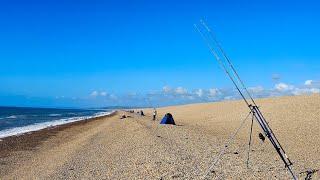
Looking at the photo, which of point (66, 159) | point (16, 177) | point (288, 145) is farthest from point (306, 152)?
point (16, 177)

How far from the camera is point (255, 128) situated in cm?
3797

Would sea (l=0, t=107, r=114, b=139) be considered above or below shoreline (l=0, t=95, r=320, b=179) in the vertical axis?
above

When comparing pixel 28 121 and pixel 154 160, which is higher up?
pixel 28 121

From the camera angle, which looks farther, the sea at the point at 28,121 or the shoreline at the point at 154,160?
the sea at the point at 28,121

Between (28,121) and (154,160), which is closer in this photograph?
(154,160)

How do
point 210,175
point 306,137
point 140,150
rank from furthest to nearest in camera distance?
point 306,137 → point 140,150 → point 210,175

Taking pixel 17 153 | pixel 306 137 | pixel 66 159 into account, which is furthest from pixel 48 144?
pixel 306 137

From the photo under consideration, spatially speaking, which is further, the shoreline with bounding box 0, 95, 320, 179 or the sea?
the sea

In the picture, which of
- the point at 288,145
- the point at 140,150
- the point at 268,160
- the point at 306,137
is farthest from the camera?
the point at 306,137

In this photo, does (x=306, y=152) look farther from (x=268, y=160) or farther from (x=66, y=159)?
(x=66, y=159)

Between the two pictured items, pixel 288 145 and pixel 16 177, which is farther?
pixel 288 145

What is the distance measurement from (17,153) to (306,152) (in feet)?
56.5

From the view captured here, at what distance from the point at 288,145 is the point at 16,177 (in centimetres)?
1586

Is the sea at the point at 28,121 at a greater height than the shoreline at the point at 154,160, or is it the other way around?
the sea at the point at 28,121
